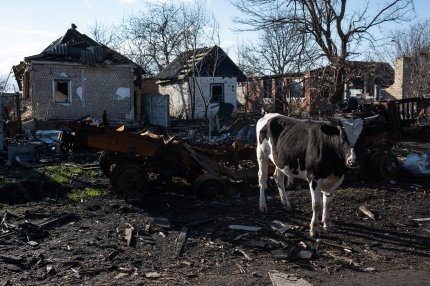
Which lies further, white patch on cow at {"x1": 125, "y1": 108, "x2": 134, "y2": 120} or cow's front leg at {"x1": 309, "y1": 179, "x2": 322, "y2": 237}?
white patch on cow at {"x1": 125, "y1": 108, "x2": 134, "y2": 120}

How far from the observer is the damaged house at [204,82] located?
32594 millimetres

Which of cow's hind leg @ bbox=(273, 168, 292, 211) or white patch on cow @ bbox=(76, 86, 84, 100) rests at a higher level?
white patch on cow @ bbox=(76, 86, 84, 100)

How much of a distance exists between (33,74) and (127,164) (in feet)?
59.4

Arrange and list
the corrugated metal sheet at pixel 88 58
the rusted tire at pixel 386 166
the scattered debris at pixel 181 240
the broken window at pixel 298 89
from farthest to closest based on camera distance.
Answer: the corrugated metal sheet at pixel 88 58, the broken window at pixel 298 89, the rusted tire at pixel 386 166, the scattered debris at pixel 181 240

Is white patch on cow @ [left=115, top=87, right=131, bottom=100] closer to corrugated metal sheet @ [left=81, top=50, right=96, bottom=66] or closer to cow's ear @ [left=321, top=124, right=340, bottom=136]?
corrugated metal sheet @ [left=81, top=50, right=96, bottom=66]

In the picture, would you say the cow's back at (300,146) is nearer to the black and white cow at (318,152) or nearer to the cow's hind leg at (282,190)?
the black and white cow at (318,152)

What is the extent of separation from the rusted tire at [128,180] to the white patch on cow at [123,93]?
1818 centimetres

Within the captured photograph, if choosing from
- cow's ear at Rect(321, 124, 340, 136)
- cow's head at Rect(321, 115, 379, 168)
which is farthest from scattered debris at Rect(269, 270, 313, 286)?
cow's ear at Rect(321, 124, 340, 136)

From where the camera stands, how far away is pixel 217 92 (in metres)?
34.4

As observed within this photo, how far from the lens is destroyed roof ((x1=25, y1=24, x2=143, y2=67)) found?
2547 centimetres

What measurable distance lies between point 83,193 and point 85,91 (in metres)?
17.1

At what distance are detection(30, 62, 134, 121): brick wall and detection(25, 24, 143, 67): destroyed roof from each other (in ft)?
1.25

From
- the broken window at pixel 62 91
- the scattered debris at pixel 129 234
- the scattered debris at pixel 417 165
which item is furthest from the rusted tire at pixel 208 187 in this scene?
the broken window at pixel 62 91

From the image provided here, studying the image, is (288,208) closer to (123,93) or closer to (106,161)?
(106,161)
